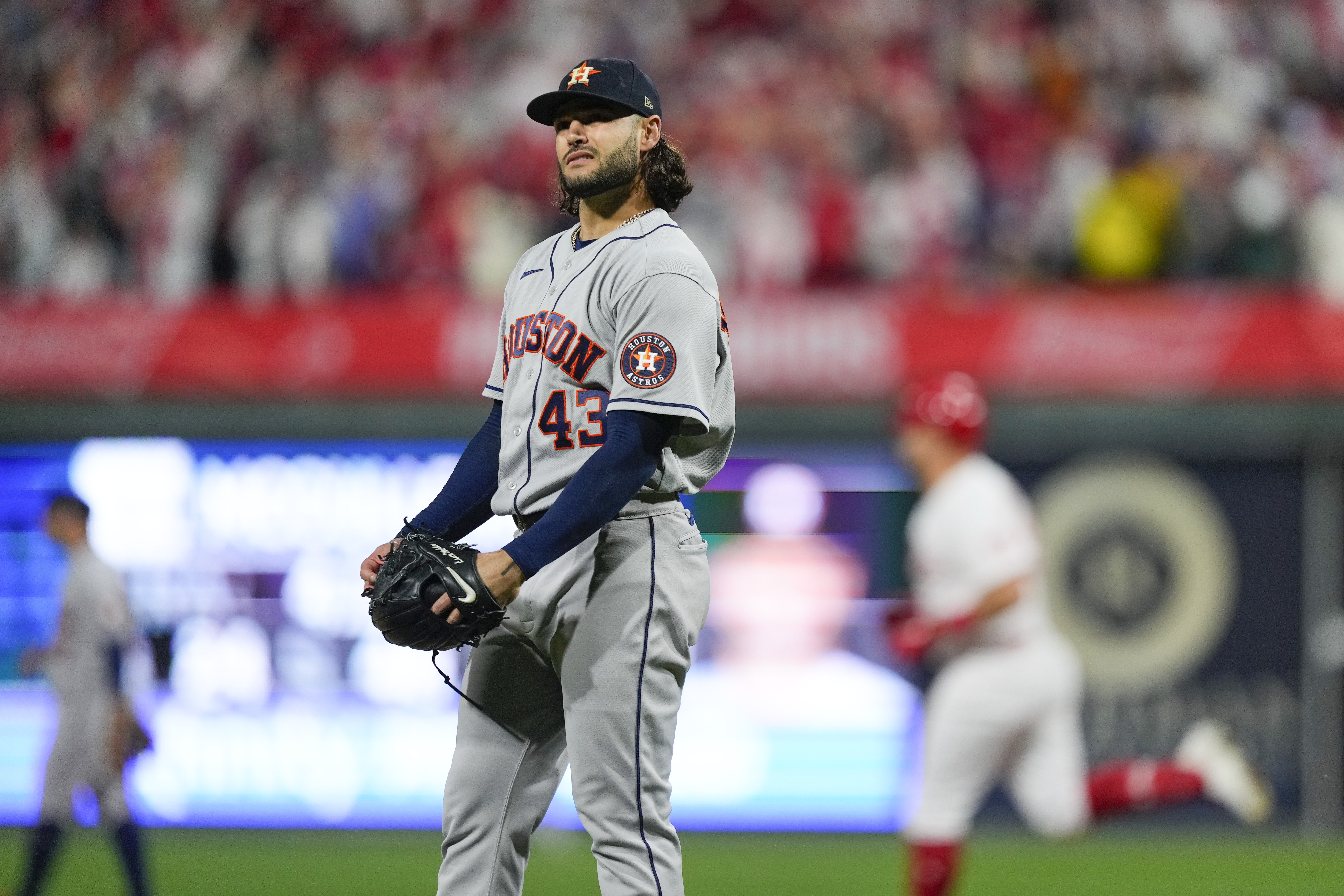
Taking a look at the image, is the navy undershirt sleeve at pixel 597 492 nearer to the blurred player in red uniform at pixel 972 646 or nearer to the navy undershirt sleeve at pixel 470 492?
the navy undershirt sleeve at pixel 470 492

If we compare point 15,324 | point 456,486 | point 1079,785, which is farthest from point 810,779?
point 456,486

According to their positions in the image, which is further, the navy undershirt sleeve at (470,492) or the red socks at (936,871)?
the red socks at (936,871)

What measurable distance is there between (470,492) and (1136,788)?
399 centimetres

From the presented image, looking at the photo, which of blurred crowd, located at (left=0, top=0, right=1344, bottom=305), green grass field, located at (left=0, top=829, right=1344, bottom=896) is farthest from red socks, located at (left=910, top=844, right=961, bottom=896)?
blurred crowd, located at (left=0, top=0, right=1344, bottom=305)

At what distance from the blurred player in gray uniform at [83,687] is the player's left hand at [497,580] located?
13.5 ft

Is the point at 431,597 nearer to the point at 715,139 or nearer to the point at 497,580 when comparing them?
the point at 497,580

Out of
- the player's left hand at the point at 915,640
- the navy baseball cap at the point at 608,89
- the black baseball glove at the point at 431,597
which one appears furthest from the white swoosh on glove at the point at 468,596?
the player's left hand at the point at 915,640

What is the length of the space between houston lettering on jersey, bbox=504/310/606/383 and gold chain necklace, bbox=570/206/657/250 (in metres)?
0.21

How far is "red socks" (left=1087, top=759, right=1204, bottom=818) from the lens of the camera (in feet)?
21.9

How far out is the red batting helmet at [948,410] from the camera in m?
6.01

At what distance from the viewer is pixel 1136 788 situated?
21.9ft

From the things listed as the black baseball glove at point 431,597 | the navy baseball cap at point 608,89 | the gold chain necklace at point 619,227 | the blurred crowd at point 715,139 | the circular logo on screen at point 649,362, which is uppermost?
the blurred crowd at point 715,139

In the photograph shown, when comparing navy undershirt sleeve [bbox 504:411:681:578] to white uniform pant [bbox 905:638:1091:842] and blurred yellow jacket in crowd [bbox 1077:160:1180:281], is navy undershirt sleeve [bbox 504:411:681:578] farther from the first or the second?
blurred yellow jacket in crowd [bbox 1077:160:1180:281]

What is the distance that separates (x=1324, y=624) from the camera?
9516mm
